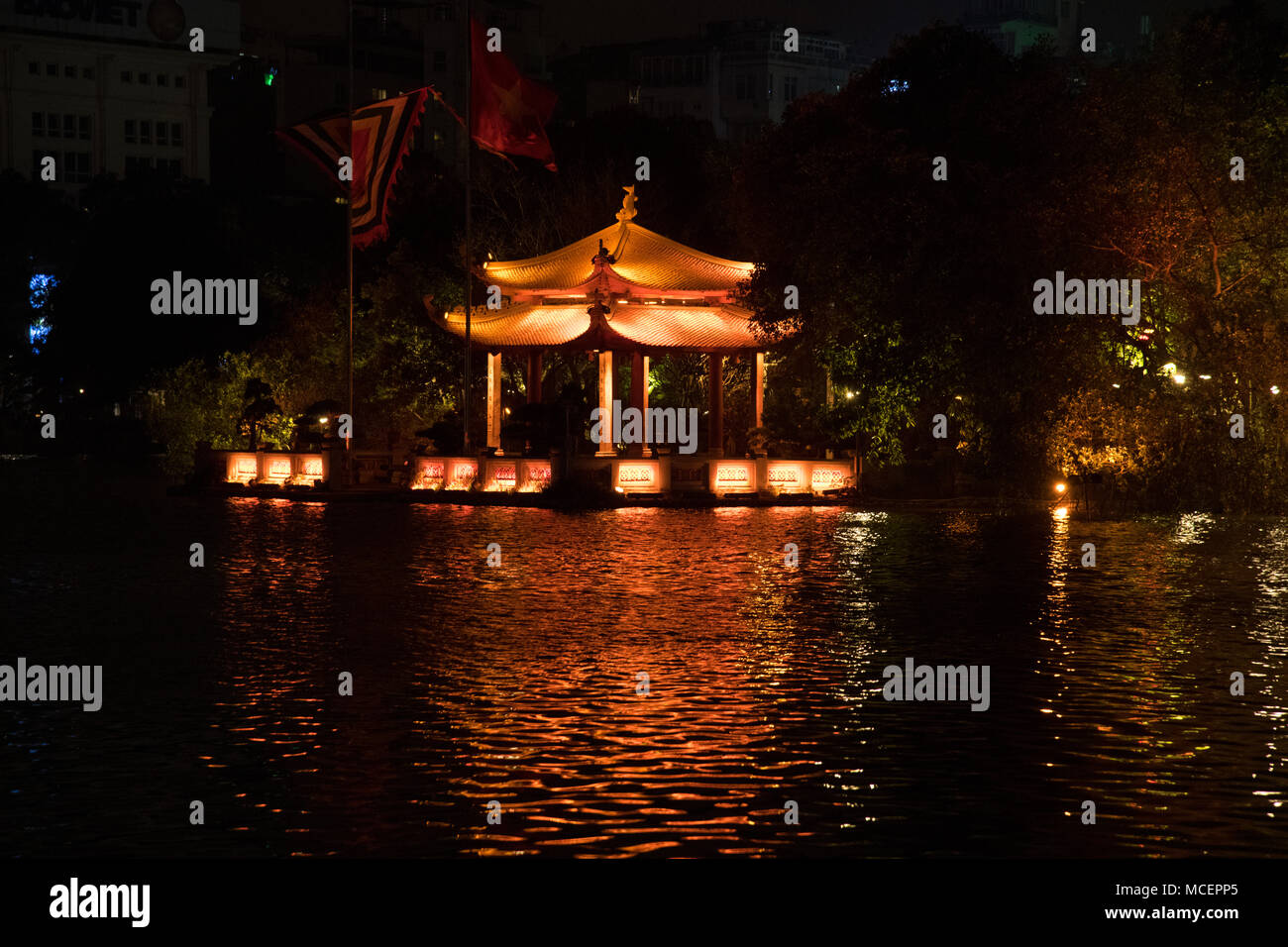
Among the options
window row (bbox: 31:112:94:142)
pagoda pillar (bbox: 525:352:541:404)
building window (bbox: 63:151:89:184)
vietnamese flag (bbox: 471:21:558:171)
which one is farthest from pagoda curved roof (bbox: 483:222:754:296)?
window row (bbox: 31:112:94:142)

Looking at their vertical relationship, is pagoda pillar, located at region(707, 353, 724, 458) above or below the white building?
below

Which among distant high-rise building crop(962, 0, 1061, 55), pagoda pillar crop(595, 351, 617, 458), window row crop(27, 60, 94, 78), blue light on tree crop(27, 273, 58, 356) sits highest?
distant high-rise building crop(962, 0, 1061, 55)

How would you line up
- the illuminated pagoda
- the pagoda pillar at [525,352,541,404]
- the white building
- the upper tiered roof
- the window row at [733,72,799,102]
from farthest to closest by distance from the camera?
the window row at [733,72,799,102] → the white building → the pagoda pillar at [525,352,541,404] → the upper tiered roof → the illuminated pagoda

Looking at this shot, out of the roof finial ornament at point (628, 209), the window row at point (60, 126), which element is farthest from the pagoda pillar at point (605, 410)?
the window row at point (60, 126)

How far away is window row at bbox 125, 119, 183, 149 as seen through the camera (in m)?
123

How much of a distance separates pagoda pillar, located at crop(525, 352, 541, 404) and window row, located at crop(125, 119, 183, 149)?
80.3 m

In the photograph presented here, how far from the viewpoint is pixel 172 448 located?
5781 centimetres

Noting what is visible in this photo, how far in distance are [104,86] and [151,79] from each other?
335 cm

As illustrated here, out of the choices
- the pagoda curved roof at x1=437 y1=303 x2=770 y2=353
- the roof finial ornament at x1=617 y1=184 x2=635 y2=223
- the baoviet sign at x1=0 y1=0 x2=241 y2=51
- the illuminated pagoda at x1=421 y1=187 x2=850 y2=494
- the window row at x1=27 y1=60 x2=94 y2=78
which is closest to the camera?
the illuminated pagoda at x1=421 y1=187 x2=850 y2=494

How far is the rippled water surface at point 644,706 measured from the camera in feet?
32.7

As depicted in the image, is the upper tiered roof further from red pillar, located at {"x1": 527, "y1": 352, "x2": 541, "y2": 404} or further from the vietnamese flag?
the vietnamese flag
